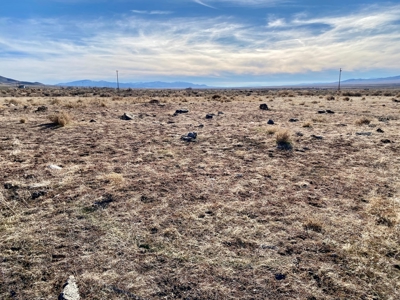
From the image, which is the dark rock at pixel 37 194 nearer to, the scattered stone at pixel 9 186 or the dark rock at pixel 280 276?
the scattered stone at pixel 9 186

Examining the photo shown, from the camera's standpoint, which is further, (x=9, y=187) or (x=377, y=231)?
(x=9, y=187)

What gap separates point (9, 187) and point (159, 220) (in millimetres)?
4004

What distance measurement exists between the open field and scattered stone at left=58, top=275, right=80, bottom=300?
11 centimetres

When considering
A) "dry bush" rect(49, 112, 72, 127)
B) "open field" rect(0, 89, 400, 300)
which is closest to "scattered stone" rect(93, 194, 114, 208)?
"open field" rect(0, 89, 400, 300)

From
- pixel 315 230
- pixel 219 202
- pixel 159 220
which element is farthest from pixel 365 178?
pixel 159 220

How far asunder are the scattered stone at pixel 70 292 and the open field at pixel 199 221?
11 cm

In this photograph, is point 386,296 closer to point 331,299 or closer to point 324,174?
point 331,299

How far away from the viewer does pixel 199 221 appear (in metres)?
5.30

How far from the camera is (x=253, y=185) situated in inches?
281

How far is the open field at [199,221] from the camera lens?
3.73 meters

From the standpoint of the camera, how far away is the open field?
12.2ft

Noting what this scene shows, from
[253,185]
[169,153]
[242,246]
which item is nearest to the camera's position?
[242,246]

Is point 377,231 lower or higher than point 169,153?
lower

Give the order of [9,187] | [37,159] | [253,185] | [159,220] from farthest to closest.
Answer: [37,159]
[253,185]
[9,187]
[159,220]
